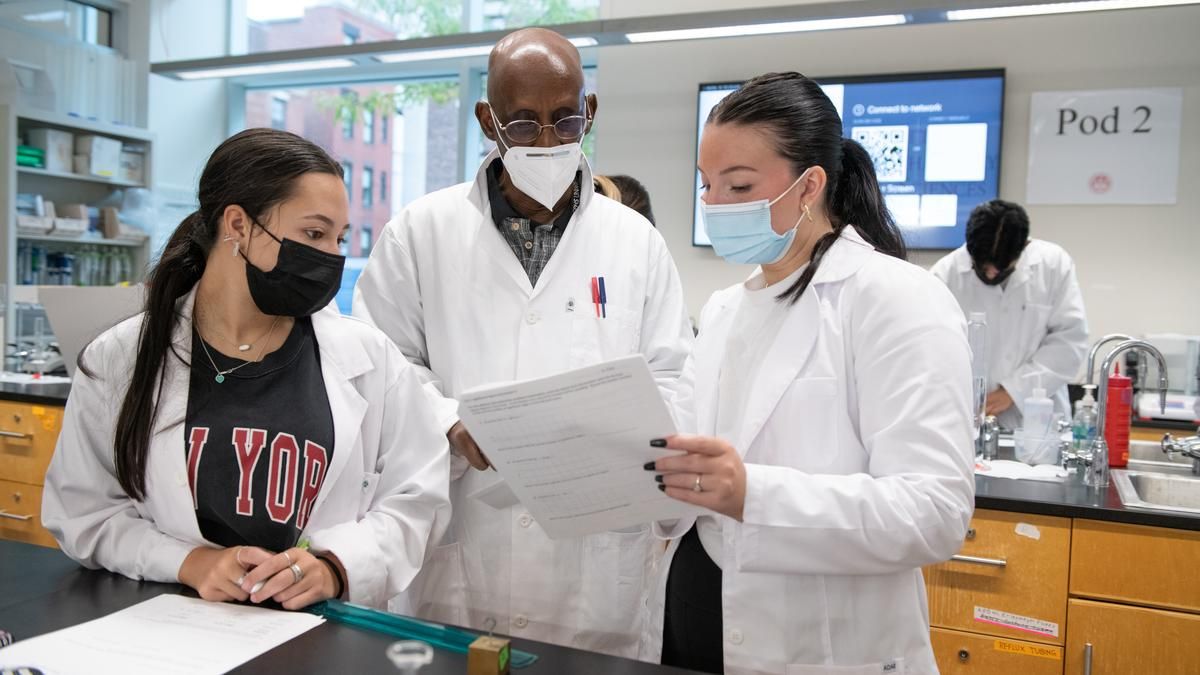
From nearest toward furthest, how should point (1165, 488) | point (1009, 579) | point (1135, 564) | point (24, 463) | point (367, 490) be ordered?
point (367, 490)
point (1135, 564)
point (1009, 579)
point (1165, 488)
point (24, 463)

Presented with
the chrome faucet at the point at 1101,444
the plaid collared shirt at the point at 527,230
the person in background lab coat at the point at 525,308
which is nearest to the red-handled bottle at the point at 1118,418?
the chrome faucet at the point at 1101,444

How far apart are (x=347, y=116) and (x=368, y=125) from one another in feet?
0.62

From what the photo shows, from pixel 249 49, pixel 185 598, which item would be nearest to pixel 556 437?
pixel 185 598

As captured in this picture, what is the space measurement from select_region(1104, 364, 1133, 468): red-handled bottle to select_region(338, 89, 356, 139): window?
16.6 ft

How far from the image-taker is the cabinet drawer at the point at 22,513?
3.31m

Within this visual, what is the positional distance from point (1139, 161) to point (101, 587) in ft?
14.6

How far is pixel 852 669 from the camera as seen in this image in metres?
1.20

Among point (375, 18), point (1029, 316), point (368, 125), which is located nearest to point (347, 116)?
point (368, 125)

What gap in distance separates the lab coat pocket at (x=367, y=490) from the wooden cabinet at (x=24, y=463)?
245cm

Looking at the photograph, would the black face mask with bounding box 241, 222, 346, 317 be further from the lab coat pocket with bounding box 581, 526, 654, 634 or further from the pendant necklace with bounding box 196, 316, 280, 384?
the lab coat pocket with bounding box 581, 526, 654, 634

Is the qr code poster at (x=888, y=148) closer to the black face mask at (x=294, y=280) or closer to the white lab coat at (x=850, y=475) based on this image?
the white lab coat at (x=850, y=475)

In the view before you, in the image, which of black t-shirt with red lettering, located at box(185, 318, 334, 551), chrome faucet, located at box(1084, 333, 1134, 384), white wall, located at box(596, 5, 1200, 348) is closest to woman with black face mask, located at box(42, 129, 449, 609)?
black t-shirt with red lettering, located at box(185, 318, 334, 551)

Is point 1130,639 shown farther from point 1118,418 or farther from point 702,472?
point 702,472

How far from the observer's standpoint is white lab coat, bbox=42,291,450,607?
128 centimetres
